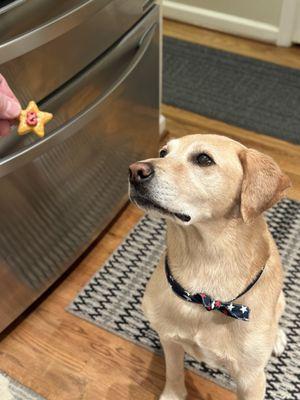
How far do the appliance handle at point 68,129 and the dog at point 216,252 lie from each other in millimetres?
374

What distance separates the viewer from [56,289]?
1.69 meters

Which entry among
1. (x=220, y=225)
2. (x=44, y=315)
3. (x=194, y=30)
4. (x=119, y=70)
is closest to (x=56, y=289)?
(x=44, y=315)

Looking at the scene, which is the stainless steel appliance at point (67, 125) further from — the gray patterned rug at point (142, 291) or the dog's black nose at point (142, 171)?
the dog's black nose at point (142, 171)

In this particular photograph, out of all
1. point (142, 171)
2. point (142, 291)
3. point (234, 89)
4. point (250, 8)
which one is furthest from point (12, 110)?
point (250, 8)

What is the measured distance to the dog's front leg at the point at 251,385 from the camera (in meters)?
1.11

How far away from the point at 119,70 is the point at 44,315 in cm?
78

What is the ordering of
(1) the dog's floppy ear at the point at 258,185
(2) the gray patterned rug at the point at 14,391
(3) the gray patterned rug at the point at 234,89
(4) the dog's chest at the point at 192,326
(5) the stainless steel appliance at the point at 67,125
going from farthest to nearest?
1. (3) the gray patterned rug at the point at 234,89
2. (2) the gray patterned rug at the point at 14,391
3. (5) the stainless steel appliance at the point at 67,125
4. (4) the dog's chest at the point at 192,326
5. (1) the dog's floppy ear at the point at 258,185

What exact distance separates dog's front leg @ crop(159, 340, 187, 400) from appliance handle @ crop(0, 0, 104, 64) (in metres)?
0.72

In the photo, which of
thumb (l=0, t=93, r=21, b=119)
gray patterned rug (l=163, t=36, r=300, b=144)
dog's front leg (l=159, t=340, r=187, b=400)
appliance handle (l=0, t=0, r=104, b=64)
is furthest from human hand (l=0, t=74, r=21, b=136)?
gray patterned rug (l=163, t=36, r=300, b=144)

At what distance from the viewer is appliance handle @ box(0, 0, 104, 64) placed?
1.09 m

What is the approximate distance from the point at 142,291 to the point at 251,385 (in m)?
0.59

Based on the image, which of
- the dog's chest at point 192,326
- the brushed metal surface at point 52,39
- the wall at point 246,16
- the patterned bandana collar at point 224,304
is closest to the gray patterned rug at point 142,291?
the dog's chest at point 192,326

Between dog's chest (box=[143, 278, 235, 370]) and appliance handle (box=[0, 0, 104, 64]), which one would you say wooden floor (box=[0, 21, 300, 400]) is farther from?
appliance handle (box=[0, 0, 104, 64])

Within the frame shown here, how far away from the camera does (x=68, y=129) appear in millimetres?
1341
